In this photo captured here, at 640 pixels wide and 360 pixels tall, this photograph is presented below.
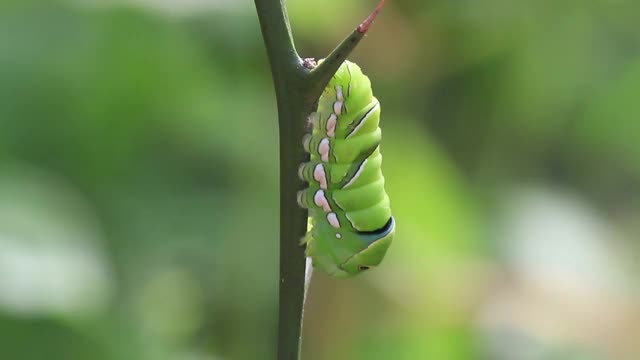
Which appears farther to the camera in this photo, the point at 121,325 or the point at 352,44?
the point at 121,325

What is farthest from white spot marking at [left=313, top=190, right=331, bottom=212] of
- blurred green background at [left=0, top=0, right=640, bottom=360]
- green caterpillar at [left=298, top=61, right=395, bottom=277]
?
blurred green background at [left=0, top=0, right=640, bottom=360]

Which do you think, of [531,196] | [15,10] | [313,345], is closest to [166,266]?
[313,345]

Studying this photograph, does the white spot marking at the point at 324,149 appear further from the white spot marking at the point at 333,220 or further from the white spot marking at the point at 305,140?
the white spot marking at the point at 305,140

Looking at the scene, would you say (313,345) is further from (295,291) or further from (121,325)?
(295,291)

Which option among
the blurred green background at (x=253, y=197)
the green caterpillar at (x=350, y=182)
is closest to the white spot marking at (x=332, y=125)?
the green caterpillar at (x=350, y=182)

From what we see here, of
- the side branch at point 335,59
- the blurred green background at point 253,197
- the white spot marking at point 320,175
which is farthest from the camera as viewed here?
the blurred green background at point 253,197

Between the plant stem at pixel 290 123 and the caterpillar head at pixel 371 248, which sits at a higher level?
the plant stem at pixel 290 123

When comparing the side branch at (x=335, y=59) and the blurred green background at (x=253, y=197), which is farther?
the blurred green background at (x=253, y=197)

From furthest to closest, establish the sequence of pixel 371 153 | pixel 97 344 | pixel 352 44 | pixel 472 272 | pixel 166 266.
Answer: pixel 166 266 < pixel 472 272 < pixel 97 344 < pixel 371 153 < pixel 352 44
